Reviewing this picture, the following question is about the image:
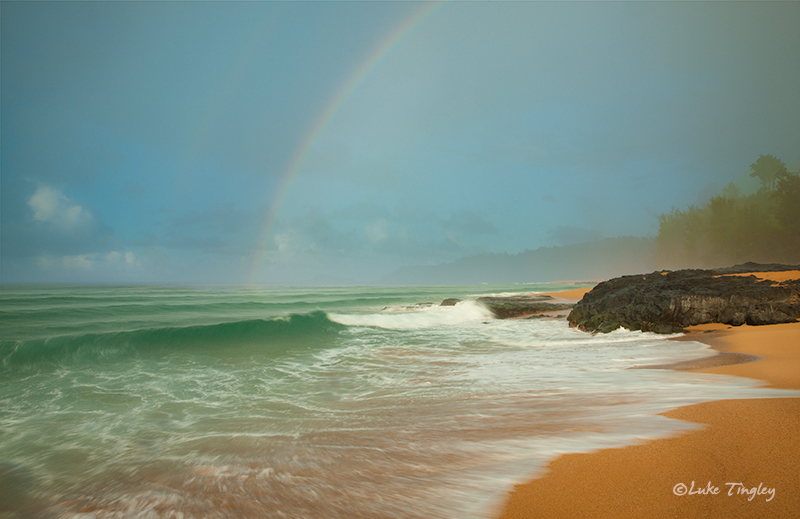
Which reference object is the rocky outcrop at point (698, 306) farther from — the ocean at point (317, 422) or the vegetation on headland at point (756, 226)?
the vegetation on headland at point (756, 226)

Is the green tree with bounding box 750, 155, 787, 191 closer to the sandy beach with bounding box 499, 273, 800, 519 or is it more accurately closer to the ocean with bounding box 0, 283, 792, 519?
the ocean with bounding box 0, 283, 792, 519

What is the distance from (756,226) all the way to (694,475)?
58518mm

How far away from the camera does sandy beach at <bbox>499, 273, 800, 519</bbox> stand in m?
2.17

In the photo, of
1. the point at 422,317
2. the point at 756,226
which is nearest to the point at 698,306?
the point at 422,317

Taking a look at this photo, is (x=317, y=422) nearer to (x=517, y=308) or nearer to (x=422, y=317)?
(x=422, y=317)

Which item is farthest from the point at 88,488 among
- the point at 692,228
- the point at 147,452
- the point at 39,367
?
the point at 692,228

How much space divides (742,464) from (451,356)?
7.21 metres

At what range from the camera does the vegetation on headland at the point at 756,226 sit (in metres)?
40.2

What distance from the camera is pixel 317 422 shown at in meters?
5.03

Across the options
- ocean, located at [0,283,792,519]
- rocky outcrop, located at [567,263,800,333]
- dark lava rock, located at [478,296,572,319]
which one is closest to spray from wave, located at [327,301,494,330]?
dark lava rock, located at [478,296,572,319]

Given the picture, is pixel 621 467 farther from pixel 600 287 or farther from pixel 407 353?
pixel 600 287

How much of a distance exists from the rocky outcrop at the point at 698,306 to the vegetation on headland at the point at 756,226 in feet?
132

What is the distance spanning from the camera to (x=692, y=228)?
63625 mm

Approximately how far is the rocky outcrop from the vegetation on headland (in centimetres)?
4018
